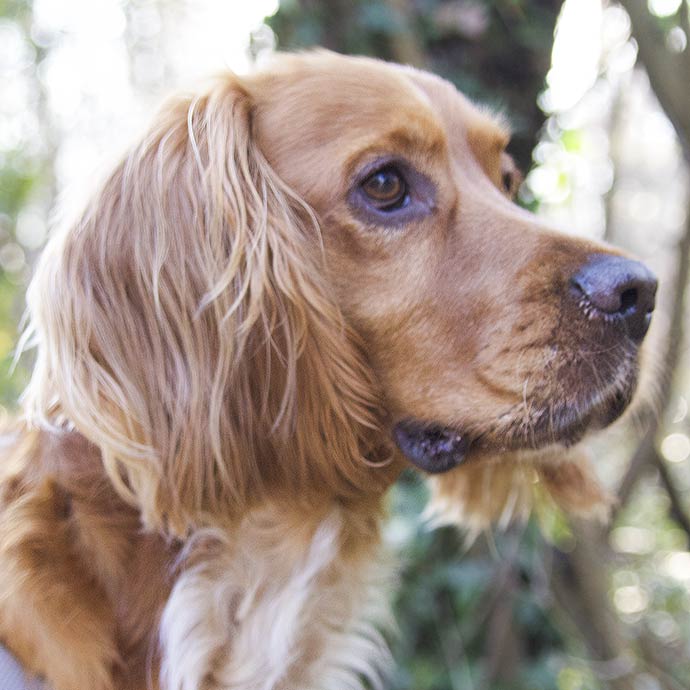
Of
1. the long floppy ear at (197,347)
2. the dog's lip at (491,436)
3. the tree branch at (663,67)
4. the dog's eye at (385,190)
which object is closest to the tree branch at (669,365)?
the tree branch at (663,67)

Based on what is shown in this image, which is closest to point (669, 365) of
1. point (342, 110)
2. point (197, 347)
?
point (342, 110)

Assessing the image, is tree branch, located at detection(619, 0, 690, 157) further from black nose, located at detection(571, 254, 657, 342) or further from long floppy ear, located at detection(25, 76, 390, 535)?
long floppy ear, located at detection(25, 76, 390, 535)

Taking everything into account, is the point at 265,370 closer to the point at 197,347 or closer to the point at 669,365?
the point at 197,347

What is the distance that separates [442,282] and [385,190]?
277mm

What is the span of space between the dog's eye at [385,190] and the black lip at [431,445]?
1.79 feet

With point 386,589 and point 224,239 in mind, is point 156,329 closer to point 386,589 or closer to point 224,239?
point 224,239

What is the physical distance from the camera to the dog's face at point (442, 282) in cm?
188

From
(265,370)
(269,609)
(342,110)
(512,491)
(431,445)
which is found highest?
(342,110)

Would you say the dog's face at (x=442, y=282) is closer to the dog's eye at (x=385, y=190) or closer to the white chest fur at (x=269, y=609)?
the dog's eye at (x=385, y=190)

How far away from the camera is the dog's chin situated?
1892 mm

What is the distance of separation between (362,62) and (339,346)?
0.82 m

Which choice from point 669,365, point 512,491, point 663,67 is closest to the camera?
point 663,67

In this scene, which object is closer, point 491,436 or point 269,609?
point 491,436

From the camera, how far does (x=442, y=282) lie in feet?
6.54
